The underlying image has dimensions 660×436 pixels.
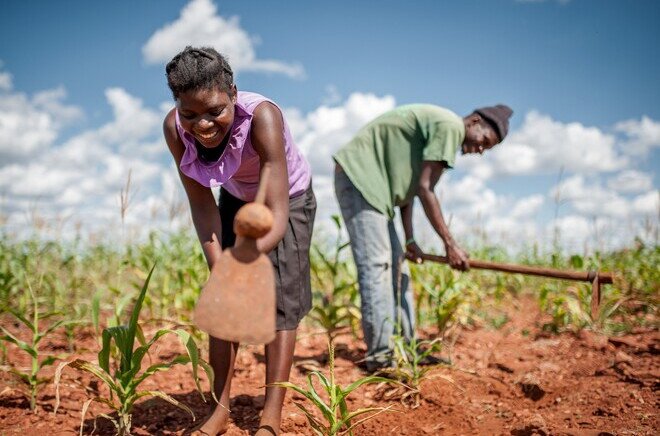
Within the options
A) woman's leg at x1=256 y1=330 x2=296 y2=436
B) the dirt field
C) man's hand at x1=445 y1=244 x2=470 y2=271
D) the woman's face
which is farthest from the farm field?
the woman's face

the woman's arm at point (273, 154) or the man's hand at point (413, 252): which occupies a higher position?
the woman's arm at point (273, 154)

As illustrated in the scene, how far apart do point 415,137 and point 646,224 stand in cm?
421

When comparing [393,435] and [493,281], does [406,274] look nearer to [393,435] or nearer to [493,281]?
[393,435]

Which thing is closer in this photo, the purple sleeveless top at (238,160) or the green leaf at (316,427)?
the purple sleeveless top at (238,160)

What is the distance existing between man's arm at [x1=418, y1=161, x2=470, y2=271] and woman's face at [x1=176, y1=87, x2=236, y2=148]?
1395 millimetres

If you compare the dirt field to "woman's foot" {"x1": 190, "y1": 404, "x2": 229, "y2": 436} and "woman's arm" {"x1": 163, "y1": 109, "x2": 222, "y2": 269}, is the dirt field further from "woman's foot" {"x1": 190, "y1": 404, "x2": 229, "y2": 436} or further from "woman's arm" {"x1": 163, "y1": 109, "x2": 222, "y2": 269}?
"woman's arm" {"x1": 163, "y1": 109, "x2": 222, "y2": 269}

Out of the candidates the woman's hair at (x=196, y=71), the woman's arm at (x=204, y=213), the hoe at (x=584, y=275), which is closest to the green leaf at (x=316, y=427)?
the woman's arm at (x=204, y=213)

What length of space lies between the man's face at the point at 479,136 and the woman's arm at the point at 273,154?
157 cm

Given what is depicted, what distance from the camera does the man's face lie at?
2793 mm

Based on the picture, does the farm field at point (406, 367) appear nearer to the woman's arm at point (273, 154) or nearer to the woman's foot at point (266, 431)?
the woman's foot at point (266, 431)

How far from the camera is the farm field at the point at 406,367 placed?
2.10 meters

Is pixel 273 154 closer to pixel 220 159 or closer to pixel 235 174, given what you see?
pixel 220 159

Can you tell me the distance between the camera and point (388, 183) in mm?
2889

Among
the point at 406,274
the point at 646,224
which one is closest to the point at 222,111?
the point at 406,274
